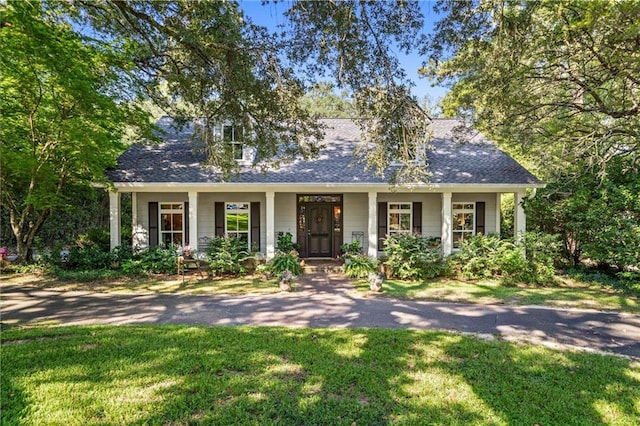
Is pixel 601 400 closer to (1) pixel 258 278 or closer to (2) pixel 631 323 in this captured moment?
(2) pixel 631 323

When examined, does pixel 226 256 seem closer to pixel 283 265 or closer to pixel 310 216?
pixel 283 265

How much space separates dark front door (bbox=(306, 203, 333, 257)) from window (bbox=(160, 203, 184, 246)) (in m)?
4.35

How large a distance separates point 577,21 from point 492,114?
2.37 meters

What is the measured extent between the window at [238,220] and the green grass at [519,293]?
16.1 ft

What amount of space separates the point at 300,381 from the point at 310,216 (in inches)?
348

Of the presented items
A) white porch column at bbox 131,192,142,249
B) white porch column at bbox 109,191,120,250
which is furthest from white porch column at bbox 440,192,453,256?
white porch column at bbox 109,191,120,250

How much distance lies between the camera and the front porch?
38.1ft

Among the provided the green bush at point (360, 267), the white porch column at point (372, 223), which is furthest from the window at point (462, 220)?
the green bush at point (360, 267)

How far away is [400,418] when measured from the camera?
2.94 m

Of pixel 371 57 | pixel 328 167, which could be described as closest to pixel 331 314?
pixel 371 57

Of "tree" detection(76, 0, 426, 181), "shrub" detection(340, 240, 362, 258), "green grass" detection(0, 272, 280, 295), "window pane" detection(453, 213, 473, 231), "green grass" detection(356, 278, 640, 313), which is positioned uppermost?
"tree" detection(76, 0, 426, 181)

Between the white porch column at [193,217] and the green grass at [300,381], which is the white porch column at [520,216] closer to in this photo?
the green grass at [300,381]

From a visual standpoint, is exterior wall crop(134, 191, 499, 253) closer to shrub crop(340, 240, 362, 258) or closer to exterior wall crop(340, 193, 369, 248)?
exterior wall crop(340, 193, 369, 248)

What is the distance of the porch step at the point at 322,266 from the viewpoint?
10.4 m
